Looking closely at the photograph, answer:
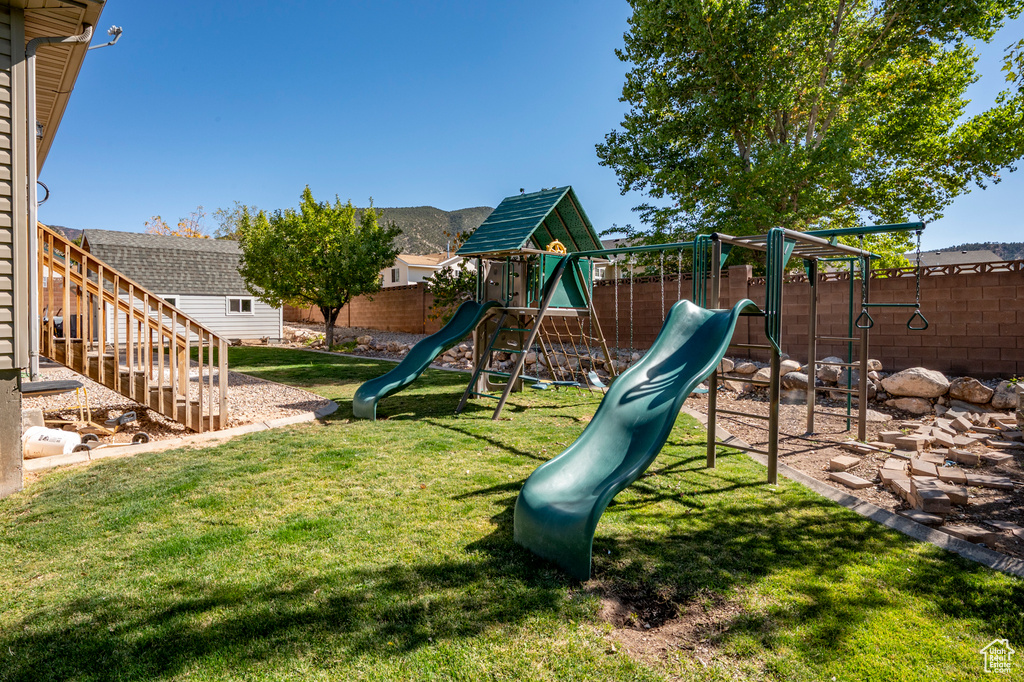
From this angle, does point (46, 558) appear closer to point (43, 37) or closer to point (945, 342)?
point (43, 37)

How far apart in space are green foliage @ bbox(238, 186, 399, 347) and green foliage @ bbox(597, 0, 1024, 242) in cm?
946

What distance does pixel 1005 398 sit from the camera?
7.66m

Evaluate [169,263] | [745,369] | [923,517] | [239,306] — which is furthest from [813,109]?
[169,263]

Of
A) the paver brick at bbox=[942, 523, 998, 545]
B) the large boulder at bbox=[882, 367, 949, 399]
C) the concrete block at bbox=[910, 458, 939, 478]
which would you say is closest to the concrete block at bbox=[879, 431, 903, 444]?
the concrete block at bbox=[910, 458, 939, 478]

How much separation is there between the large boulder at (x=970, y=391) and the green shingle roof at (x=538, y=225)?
19.6 feet

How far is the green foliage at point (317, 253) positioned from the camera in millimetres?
17641

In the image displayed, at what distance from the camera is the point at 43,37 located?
4.66 m

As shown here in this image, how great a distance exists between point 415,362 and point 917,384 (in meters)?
7.84

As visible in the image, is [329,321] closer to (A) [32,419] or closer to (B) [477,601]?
(A) [32,419]

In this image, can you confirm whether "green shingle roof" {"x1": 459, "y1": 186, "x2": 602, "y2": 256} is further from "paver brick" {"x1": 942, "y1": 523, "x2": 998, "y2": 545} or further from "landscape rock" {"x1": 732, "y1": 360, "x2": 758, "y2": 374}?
"paver brick" {"x1": 942, "y1": 523, "x2": 998, "y2": 545}

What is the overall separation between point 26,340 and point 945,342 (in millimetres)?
13665

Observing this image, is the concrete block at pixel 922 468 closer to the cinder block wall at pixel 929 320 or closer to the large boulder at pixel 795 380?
the large boulder at pixel 795 380

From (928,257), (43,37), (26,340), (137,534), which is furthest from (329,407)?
(928,257)

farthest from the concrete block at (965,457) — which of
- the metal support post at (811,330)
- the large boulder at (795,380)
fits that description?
the large boulder at (795,380)
